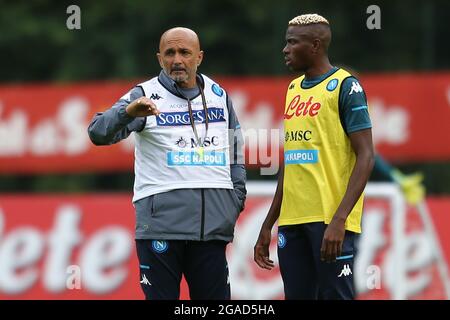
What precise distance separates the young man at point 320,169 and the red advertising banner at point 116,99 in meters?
8.68

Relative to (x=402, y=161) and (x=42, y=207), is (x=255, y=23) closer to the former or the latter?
(x=402, y=161)

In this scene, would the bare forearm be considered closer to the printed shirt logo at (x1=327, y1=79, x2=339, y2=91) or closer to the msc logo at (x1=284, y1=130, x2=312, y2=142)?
the msc logo at (x1=284, y1=130, x2=312, y2=142)

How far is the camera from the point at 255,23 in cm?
1844

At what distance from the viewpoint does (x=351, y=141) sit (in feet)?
20.4

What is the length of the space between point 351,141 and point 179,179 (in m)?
0.84

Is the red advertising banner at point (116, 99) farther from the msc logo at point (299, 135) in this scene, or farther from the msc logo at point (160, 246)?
the msc logo at point (160, 246)

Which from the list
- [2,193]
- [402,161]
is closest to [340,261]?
[402,161]

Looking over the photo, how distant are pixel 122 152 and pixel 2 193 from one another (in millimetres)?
3242

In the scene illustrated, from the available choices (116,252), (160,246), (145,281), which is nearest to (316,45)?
(160,246)

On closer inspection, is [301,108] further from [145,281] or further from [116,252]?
[116,252]

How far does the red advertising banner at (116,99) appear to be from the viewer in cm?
1540

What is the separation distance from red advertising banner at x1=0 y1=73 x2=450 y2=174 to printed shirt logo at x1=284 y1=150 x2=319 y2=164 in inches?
341

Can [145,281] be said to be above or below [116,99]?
below

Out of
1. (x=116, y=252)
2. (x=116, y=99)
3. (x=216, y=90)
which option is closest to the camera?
(x=216, y=90)
